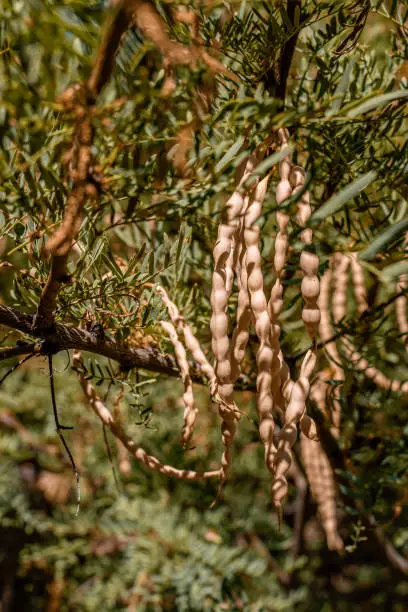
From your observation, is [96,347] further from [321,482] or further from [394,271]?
[321,482]

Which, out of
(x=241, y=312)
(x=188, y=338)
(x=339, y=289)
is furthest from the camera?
(x=339, y=289)

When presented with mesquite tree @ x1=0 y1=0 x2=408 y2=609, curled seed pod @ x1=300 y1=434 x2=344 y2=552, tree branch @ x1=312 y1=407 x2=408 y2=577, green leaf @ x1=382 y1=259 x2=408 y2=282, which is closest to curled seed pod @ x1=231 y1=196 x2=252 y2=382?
mesquite tree @ x1=0 y1=0 x2=408 y2=609

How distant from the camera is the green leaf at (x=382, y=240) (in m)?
0.23

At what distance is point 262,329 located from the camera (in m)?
0.30

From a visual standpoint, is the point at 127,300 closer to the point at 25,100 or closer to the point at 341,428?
the point at 25,100

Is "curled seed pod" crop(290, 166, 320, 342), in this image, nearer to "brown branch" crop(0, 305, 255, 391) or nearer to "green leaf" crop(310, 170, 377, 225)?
"green leaf" crop(310, 170, 377, 225)

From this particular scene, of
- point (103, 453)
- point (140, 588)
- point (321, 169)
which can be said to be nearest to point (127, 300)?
point (321, 169)

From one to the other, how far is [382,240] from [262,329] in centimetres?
9

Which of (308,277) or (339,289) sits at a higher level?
(339,289)

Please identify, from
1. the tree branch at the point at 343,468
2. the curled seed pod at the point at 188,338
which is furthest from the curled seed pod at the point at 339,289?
the curled seed pod at the point at 188,338

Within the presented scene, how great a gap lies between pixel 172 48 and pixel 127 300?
222mm

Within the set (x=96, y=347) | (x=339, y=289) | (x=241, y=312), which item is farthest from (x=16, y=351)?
(x=339, y=289)

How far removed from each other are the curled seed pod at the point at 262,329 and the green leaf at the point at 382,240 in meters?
0.08

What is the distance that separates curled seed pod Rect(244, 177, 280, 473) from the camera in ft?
1.00
